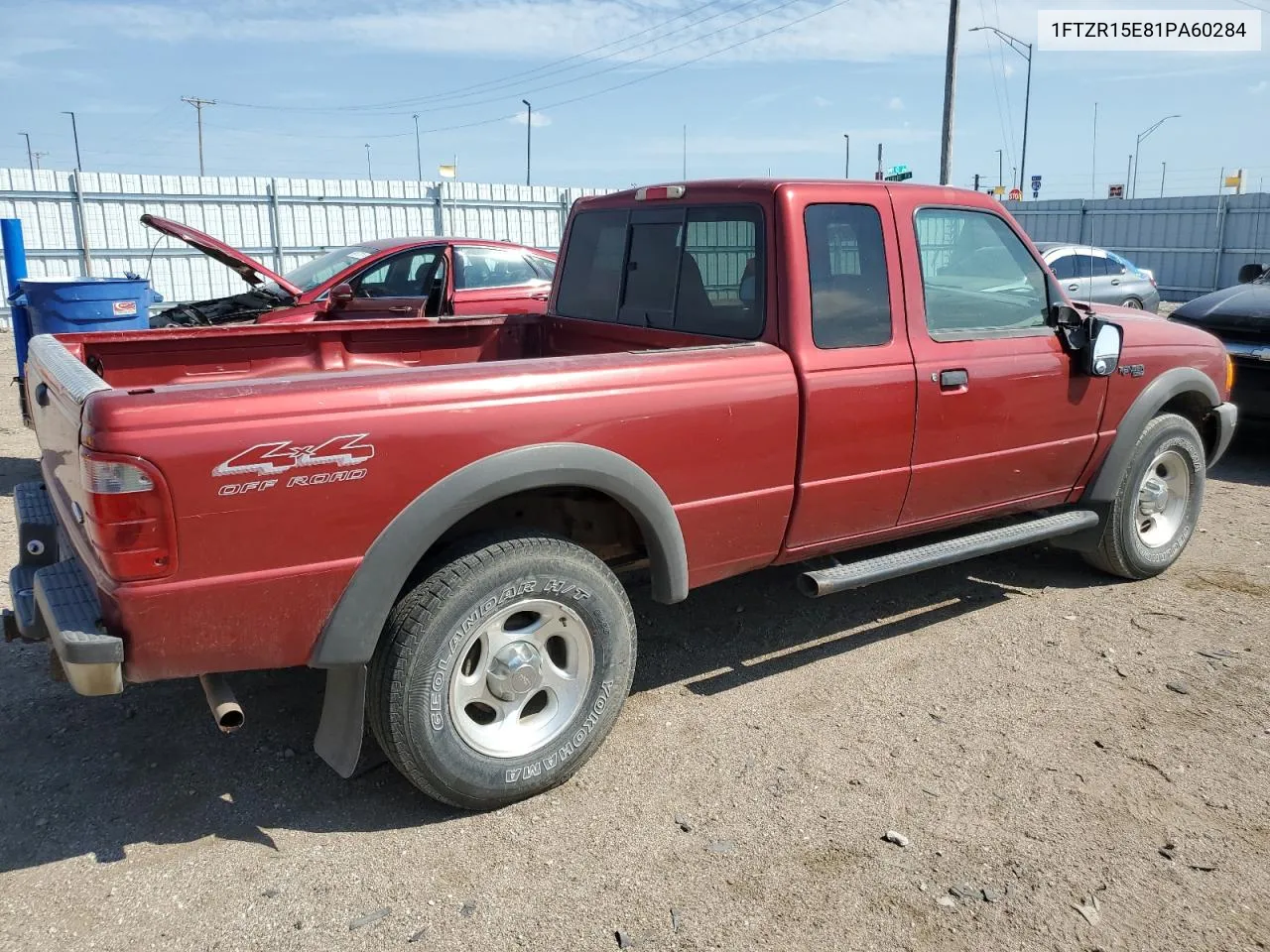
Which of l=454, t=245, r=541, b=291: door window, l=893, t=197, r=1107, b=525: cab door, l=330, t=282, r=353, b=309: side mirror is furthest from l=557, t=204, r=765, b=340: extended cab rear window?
l=454, t=245, r=541, b=291: door window

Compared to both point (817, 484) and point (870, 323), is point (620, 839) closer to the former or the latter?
point (817, 484)

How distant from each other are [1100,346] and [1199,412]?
148 centimetres

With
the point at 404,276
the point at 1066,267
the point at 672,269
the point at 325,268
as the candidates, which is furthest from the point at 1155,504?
the point at 1066,267

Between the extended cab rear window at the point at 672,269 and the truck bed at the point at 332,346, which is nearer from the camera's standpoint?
the extended cab rear window at the point at 672,269

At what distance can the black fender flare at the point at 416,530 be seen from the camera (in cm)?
293

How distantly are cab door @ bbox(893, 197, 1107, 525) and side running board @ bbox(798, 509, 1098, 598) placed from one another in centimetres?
13

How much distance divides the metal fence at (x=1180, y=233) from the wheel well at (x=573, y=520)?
74.1 feet

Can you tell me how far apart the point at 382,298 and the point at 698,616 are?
18.3 feet

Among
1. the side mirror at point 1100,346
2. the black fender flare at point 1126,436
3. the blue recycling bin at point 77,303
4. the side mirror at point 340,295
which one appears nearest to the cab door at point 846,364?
the side mirror at point 1100,346

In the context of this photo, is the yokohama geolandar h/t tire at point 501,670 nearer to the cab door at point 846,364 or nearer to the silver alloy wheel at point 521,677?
the silver alloy wheel at point 521,677

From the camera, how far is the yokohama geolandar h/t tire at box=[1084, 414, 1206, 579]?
17.1ft

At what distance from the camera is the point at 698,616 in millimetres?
4938

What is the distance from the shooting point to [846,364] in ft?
12.8


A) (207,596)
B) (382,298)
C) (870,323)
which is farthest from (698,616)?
(382,298)
